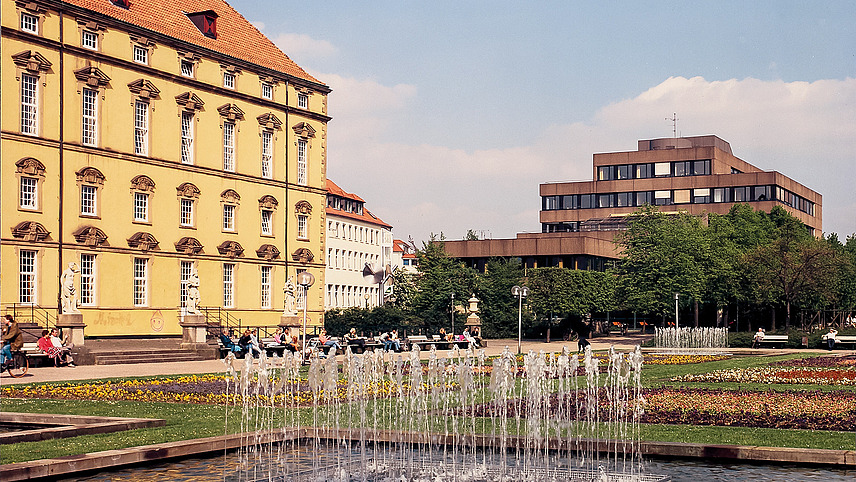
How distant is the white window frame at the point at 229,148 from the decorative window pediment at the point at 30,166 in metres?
12.9

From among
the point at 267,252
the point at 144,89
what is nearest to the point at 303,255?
the point at 267,252

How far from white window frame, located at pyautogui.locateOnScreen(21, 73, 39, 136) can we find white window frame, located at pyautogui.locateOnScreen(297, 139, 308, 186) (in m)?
19.4

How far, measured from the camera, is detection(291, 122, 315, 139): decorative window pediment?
208 ft

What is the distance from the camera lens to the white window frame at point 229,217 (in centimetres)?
5862

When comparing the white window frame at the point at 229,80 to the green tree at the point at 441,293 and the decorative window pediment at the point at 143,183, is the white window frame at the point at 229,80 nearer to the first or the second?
the decorative window pediment at the point at 143,183

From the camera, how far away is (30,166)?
46.4 meters

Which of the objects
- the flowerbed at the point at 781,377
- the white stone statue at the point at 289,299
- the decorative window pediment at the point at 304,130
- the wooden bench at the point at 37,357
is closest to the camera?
the flowerbed at the point at 781,377

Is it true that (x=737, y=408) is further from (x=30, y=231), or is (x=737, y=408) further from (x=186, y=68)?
(x=186, y=68)

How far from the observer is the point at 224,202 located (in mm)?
58281

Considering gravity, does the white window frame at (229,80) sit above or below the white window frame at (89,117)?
above

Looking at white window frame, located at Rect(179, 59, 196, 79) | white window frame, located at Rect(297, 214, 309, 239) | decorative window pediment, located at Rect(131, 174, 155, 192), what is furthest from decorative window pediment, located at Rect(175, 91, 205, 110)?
white window frame, located at Rect(297, 214, 309, 239)

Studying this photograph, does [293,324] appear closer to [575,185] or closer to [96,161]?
[96,161]

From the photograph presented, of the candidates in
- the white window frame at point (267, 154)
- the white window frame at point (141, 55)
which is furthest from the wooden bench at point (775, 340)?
the white window frame at point (141, 55)

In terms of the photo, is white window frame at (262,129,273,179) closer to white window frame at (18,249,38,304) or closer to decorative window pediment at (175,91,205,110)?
decorative window pediment at (175,91,205,110)
